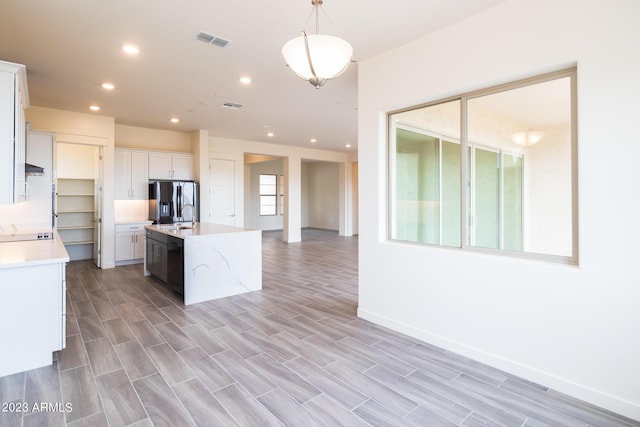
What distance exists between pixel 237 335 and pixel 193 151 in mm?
5692

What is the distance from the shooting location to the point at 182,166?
7.52m

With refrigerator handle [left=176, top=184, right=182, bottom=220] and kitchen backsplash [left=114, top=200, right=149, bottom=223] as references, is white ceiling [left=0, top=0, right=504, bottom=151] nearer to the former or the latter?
refrigerator handle [left=176, top=184, right=182, bottom=220]

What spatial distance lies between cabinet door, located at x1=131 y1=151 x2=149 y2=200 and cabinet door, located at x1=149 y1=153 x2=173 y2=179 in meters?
0.10

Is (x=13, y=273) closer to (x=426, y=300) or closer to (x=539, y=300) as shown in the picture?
(x=426, y=300)

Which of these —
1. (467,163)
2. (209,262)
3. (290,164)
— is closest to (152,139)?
(290,164)

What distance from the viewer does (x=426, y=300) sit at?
3.14m

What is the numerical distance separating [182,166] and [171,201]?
3.43ft

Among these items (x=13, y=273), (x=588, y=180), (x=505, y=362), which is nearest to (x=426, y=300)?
(x=505, y=362)

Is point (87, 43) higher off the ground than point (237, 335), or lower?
higher

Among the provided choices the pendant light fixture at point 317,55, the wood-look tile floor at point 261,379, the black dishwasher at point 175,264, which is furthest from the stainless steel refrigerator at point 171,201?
the pendant light fixture at point 317,55

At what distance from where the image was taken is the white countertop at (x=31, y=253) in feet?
8.25

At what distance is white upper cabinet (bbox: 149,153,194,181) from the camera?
711 cm

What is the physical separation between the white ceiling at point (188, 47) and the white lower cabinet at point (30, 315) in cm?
225

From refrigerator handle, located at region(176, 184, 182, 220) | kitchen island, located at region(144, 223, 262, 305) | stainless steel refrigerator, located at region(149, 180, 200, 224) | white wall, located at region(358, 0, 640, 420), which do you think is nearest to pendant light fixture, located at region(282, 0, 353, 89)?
white wall, located at region(358, 0, 640, 420)
